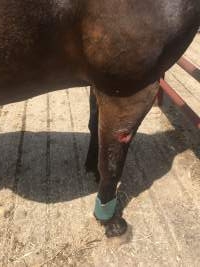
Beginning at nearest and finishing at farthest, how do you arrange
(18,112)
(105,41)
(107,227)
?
1. (105,41)
2. (107,227)
3. (18,112)

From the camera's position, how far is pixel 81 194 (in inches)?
102

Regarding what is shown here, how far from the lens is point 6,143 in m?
3.16

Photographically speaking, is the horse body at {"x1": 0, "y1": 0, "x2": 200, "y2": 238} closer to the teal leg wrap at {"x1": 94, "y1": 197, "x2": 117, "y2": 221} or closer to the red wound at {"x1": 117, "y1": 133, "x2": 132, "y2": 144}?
the red wound at {"x1": 117, "y1": 133, "x2": 132, "y2": 144}

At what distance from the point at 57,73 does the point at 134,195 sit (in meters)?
1.21

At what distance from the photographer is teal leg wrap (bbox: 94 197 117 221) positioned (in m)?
2.20

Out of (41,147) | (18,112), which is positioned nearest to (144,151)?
(41,147)

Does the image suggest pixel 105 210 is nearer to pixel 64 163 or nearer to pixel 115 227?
pixel 115 227

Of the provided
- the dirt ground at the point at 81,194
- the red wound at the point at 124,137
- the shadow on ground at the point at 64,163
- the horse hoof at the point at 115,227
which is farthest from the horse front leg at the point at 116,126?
the shadow on ground at the point at 64,163

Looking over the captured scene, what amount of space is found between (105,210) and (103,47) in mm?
1099

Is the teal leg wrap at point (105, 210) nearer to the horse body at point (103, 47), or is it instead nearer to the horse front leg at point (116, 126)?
the horse front leg at point (116, 126)

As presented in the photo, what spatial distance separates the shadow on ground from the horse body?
913 millimetres

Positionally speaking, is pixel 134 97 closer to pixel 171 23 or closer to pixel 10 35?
pixel 171 23

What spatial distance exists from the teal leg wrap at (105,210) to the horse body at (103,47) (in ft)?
1.69

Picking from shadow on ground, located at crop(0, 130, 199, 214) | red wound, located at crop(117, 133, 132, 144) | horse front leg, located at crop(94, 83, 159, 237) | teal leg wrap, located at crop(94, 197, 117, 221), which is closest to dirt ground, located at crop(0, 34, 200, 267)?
shadow on ground, located at crop(0, 130, 199, 214)
